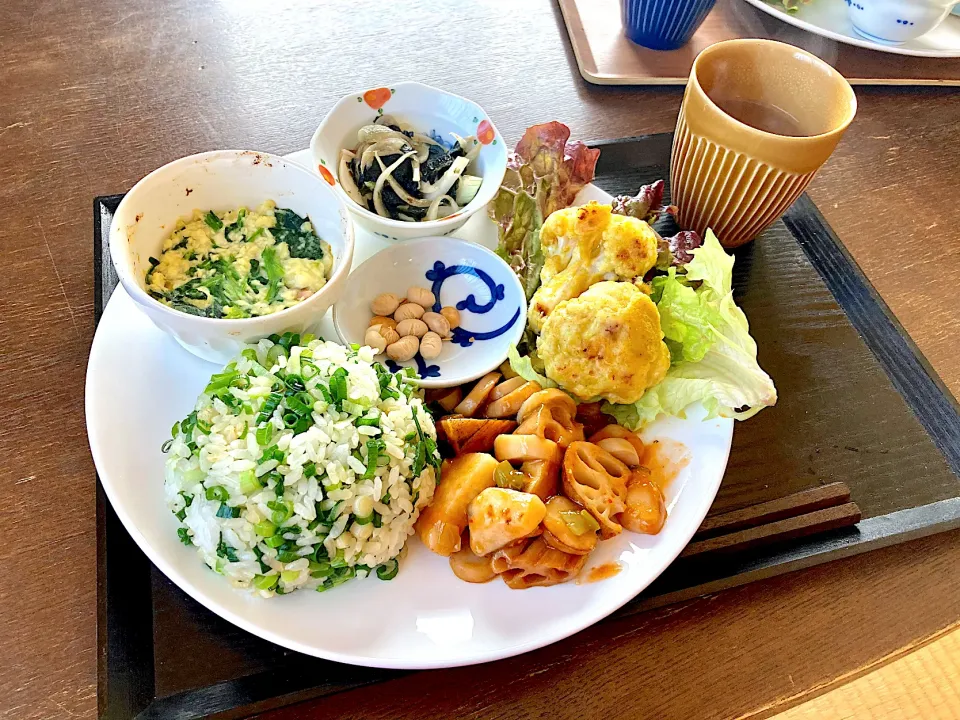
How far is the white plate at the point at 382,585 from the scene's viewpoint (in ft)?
3.99

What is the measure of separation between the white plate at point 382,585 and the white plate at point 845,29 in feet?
6.07

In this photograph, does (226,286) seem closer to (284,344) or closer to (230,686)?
(284,344)

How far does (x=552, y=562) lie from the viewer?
4.26ft

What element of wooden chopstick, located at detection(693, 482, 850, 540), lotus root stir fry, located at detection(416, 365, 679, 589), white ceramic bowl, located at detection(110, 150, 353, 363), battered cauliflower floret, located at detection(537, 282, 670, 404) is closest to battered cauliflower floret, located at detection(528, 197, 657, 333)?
battered cauliflower floret, located at detection(537, 282, 670, 404)

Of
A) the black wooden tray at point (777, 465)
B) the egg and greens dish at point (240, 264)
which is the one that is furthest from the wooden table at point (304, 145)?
the egg and greens dish at point (240, 264)

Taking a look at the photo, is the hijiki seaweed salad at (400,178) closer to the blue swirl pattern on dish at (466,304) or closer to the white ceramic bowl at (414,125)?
the white ceramic bowl at (414,125)

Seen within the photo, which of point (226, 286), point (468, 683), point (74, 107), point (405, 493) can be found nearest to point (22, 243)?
point (74, 107)

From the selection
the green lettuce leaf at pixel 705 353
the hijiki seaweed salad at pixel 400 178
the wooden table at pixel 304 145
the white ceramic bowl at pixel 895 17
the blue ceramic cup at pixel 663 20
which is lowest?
the wooden table at pixel 304 145

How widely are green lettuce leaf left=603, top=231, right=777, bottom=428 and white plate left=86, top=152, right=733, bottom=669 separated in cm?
7

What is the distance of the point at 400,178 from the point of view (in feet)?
5.82

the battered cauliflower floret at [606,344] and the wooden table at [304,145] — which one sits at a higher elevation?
the battered cauliflower floret at [606,344]

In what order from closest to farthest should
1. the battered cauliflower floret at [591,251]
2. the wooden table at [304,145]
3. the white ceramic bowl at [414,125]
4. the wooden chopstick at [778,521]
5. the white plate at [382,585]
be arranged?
1. the white plate at [382,585]
2. the wooden table at [304,145]
3. the wooden chopstick at [778,521]
4. the battered cauliflower floret at [591,251]
5. the white ceramic bowl at [414,125]

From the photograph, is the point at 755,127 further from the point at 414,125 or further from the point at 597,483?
the point at 597,483

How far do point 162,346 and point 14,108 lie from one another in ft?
4.26
